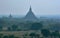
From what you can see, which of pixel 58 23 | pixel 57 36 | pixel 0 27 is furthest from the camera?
pixel 58 23

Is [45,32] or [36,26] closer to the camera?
[45,32]

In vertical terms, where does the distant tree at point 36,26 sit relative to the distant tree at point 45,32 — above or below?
above

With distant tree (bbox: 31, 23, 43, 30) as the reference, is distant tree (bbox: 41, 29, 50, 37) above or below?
below

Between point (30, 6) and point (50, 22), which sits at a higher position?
point (30, 6)

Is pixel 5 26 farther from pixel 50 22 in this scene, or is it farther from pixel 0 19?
pixel 50 22

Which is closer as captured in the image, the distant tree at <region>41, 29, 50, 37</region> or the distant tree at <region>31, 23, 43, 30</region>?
the distant tree at <region>41, 29, 50, 37</region>

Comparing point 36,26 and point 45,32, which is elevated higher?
point 36,26

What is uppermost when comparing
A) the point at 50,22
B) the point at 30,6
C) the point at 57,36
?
the point at 30,6

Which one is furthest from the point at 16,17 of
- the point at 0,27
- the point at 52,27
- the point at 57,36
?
the point at 57,36

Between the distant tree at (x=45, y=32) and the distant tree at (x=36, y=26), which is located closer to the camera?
the distant tree at (x=45, y=32)

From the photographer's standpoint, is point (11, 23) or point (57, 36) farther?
point (11, 23)

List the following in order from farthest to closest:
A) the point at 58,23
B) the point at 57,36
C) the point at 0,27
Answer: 1. the point at 58,23
2. the point at 0,27
3. the point at 57,36
